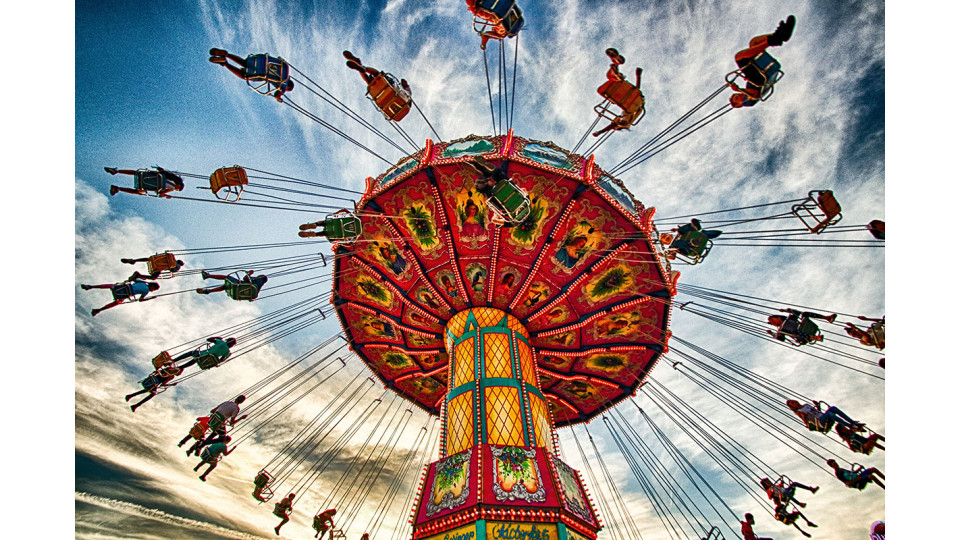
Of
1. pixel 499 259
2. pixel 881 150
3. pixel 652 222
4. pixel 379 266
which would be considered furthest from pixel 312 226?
pixel 881 150

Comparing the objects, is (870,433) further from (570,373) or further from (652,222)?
(570,373)

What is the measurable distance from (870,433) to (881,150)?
5.23 meters

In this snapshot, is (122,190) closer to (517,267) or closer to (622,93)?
(517,267)

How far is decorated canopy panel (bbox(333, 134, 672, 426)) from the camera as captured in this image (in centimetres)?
1025

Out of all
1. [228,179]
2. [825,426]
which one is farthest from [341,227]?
[825,426]

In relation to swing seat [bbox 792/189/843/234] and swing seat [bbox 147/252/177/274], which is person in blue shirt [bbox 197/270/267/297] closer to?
swing seat [bbox 147/252/177/274]

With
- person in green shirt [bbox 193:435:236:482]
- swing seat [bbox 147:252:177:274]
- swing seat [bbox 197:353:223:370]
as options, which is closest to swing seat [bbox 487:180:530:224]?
swing seat [bbox 147:252:177:274]

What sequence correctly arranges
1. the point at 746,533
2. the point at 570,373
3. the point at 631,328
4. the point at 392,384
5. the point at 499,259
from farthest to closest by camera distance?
1. the point at 392,384
2. the point at 570,373
3. the point at 631,328
4. the point at 499,259
5. the point at 746,533

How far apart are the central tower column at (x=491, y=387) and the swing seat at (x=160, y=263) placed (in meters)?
6.71

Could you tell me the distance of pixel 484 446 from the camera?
9.12 m

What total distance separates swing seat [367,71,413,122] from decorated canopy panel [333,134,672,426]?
2.12 m

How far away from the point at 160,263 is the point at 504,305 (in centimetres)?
797

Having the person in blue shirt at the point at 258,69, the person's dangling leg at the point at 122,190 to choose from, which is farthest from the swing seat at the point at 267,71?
the person's dangling leg at the point at 122,190

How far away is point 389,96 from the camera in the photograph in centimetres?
782
